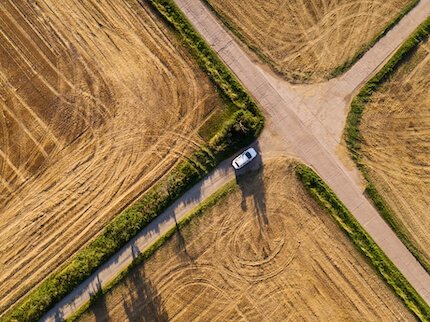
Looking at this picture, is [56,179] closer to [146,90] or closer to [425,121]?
[146,90]

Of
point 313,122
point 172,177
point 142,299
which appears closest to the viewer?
point 142,299

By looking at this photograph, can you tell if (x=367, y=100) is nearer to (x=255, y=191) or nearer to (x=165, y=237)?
(x=255, y=191)

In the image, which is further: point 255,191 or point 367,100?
point 367,100

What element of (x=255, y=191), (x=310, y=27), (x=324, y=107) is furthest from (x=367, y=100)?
(x=255, y=191)

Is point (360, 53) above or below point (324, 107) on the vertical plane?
above

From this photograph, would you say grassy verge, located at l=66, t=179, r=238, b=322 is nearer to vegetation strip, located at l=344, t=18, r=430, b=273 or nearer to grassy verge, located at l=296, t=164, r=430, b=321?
grassy verge, located at l=296, t=164, r=430, b=321

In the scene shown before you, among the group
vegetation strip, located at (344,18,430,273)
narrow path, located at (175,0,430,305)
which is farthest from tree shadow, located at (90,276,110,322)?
vegetation strip, located at (344,18,430,273)

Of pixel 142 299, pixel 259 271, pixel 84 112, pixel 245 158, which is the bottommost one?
pixel 259 271

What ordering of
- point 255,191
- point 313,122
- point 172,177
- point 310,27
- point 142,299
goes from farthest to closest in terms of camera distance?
point 310,27 < point 313,122 < point 255,191 < point 172,177 < point 142,299
